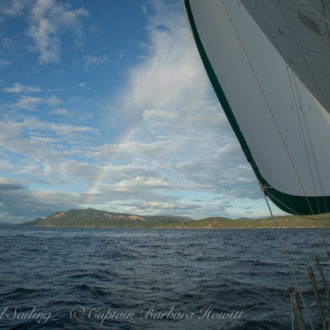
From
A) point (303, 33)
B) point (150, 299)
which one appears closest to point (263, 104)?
point (303, 33)

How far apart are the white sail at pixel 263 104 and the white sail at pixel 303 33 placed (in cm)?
→ 85

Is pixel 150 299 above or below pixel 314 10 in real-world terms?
below

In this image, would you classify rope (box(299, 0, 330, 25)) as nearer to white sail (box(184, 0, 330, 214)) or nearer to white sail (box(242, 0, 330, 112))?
white sail (box(242, 0, 330, 112))

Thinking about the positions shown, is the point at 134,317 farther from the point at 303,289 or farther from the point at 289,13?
the point at 289,13

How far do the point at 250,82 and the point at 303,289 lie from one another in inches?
426

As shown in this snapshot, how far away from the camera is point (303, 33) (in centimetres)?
266

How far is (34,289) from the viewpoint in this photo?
438 inches

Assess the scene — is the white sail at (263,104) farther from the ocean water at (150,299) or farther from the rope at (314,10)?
the ocean water at (150,299)

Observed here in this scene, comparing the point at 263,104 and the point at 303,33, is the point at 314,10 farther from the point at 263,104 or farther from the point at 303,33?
the point at 263,104

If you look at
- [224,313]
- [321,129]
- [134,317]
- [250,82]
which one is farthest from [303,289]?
[250,82]

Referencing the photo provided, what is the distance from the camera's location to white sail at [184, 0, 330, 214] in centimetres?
425

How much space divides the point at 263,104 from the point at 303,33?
5.53 feet

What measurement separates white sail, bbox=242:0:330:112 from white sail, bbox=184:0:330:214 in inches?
33.4

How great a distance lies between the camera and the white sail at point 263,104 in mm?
4250
